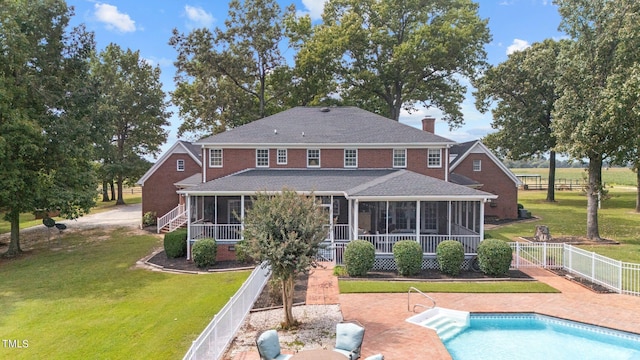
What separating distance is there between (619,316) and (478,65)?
35.4 metres

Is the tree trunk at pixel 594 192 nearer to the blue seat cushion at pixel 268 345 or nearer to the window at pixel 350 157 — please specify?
the window at pixel 350 157

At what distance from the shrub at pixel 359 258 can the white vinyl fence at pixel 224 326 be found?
4.61m

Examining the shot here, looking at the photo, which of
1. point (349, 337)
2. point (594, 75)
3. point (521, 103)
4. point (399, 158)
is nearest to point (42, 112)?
point (399, 158)

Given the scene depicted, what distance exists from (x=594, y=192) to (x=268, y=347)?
25.3 metres

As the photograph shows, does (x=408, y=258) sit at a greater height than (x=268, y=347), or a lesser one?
greater

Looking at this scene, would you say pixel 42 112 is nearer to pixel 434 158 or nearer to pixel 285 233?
pixel 285 233

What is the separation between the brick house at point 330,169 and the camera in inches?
846

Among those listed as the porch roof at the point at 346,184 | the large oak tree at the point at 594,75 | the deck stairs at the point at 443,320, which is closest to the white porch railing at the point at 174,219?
the porch roof at the point at 346,184

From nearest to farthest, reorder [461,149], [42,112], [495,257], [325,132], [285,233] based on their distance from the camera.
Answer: [285,233] < [495,257] < [42,112] < [325,132] < [461,149]

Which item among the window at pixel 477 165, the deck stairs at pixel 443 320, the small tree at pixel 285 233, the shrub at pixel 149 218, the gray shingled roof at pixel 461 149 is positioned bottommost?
the deck stairs at pixel 443 320

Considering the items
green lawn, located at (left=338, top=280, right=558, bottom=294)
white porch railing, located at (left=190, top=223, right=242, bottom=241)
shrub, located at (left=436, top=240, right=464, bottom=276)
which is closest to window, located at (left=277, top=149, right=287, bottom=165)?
white porch railing, located at (left=190, top=223, right=242, bottom=241)

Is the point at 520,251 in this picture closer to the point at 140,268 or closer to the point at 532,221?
the point at 532,221

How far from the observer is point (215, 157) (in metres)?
25.7

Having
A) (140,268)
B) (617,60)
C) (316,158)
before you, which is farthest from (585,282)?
(140,268)
